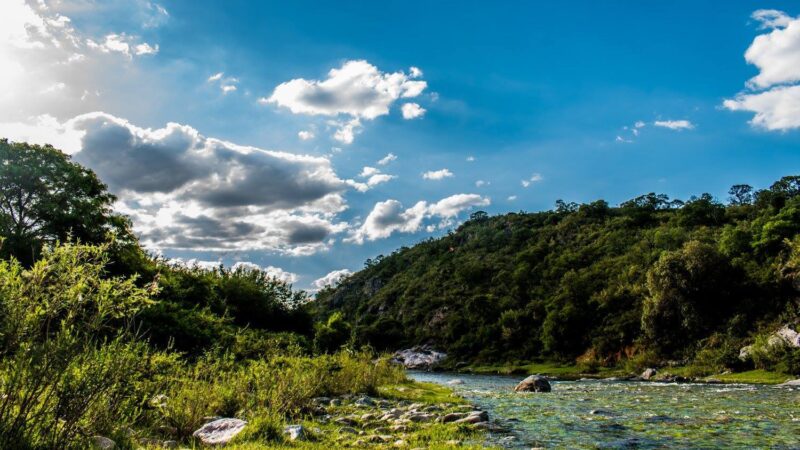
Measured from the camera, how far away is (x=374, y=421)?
1514cm

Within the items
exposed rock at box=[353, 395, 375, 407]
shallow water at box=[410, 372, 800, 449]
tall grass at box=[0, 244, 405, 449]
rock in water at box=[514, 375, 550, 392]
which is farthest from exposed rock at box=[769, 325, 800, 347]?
tall grass at box=[0, 244, 405, 449]

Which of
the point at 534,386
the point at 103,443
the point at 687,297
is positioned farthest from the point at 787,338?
the point at 103,443

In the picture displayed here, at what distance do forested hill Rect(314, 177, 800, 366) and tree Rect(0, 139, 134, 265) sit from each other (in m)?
31.3

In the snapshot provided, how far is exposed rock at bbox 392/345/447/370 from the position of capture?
320 ft

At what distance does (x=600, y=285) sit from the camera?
90562 millimetres

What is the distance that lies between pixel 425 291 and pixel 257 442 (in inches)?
5042

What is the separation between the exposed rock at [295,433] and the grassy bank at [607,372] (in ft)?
142

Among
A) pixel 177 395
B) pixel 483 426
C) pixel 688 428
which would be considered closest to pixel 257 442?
pixel 177 395

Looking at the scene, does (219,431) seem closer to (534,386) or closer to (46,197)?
(534,386)

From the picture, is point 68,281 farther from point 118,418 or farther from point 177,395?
point 177,395

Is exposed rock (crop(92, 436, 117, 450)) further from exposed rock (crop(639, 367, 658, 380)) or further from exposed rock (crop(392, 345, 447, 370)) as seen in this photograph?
exposed rock (crop(392, 345, 447, 370))

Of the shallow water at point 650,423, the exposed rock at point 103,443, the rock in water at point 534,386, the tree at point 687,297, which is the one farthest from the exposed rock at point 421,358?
the exposed rock at point 103,443

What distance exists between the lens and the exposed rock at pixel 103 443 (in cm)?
799

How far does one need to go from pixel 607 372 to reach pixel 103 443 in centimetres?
6382
